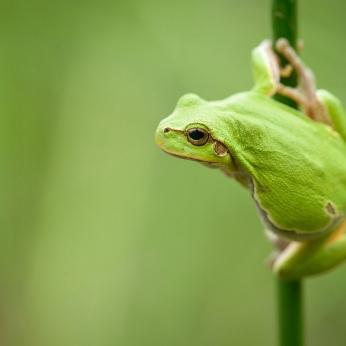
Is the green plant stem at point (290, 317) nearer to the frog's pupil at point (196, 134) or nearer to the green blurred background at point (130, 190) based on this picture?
the frog's pupil at point (196, 134)

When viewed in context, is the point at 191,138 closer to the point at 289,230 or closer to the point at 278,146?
the point at 278,146

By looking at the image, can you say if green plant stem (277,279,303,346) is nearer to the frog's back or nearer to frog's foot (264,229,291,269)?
the frog's back

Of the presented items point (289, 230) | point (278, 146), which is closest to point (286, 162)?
point (278, 146)

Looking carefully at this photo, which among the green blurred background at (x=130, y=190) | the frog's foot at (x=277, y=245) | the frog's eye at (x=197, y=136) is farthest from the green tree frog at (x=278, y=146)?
the green blurred background at (x=130, y=190)

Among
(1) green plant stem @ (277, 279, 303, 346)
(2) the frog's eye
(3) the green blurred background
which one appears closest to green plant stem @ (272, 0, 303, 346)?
(1) green plant stem @ (277, 279, 303, 346)

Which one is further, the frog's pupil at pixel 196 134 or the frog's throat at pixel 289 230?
the frog's throat at pixel 289 230

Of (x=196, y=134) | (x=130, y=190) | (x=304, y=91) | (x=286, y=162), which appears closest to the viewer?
(x=196, y=134)
